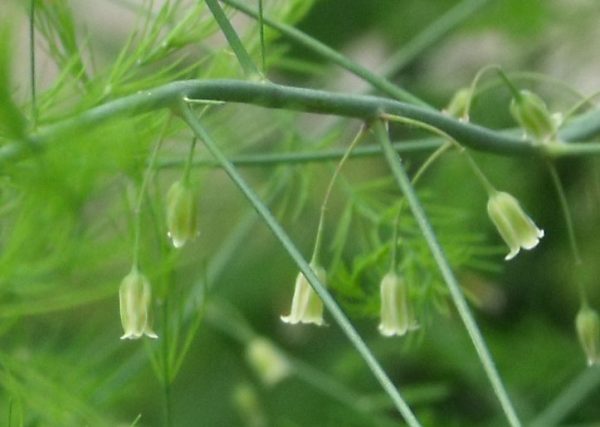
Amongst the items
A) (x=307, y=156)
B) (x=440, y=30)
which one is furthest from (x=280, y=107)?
(x=440, y=30)

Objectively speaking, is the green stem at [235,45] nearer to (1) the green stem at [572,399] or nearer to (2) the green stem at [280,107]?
(2) the green stem at [280,107]

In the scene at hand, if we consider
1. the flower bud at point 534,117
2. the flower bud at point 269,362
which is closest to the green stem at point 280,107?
the flower bud at point 534,117

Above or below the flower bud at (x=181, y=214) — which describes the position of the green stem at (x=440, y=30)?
above

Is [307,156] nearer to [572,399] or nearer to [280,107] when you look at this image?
[280,107]

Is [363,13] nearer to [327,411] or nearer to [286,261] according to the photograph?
[286,261]

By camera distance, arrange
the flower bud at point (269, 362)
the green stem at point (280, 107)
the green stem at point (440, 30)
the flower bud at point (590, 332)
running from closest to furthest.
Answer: the green stem at point (280, 107)
the flower bud at point (590, 332)
the green stem at point (440, 30)
the flower bud at point (269, 362)

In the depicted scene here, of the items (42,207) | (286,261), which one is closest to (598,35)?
(286,261)
